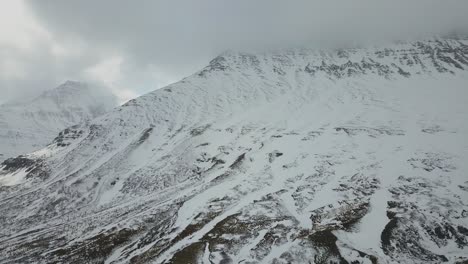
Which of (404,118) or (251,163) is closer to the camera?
(251,163)

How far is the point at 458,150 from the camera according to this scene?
144 metres

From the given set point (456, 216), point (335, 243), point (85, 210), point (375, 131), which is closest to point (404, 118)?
point (375, 131)

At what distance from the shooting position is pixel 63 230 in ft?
408

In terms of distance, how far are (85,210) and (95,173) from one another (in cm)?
3174

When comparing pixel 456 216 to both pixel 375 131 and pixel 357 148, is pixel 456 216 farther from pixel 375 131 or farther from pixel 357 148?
pixel 375 131

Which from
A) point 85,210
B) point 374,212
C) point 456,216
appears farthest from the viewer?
point 85,210

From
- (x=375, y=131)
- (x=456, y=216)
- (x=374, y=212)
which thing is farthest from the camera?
(x=375, y=131)

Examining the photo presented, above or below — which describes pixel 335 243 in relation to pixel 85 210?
below

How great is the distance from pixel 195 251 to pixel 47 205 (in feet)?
270

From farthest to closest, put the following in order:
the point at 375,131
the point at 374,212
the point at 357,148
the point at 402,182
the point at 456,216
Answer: the point at 375,131
the point at 357,148
the point at 402,182
the point at 374,212
the point at 456,216

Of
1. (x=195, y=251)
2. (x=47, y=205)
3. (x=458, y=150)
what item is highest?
(x=47, y=205)

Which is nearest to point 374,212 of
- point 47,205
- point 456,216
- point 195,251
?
point 456,216

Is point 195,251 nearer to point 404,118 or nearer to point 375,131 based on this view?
point 375,131

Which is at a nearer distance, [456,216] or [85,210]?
[456,216]
